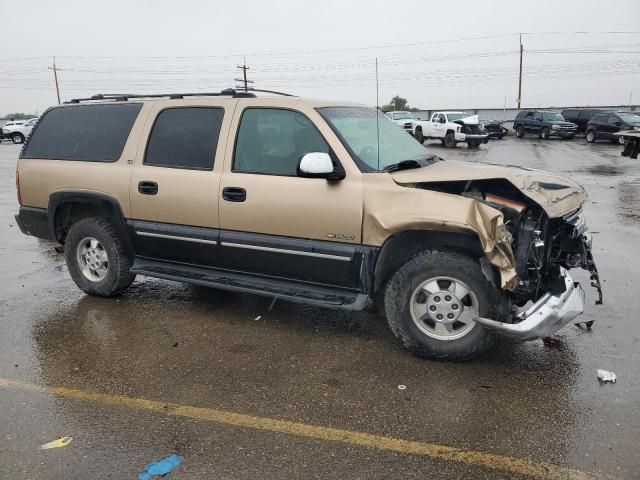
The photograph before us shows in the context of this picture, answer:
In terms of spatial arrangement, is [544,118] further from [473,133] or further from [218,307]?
[218,307]

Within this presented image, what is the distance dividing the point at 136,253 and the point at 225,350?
1.54 meters

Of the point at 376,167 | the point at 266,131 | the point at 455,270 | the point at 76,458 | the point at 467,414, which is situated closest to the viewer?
the point at 76,458

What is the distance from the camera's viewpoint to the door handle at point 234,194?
439 centimetres

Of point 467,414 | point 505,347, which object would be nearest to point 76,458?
point 467,414

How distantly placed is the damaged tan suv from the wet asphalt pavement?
0.37 meters

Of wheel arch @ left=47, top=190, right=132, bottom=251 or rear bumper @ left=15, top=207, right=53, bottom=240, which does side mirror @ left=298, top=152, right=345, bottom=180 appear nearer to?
wheel arch @ left=47, top=190, right=132, bottom=251

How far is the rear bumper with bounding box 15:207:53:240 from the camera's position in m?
5.45

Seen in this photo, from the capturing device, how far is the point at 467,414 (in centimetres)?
328

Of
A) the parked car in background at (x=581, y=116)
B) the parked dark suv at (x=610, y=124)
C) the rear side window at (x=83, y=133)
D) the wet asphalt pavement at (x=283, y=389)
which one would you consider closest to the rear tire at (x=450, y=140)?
the parked dark suv at (x=610, y=124)

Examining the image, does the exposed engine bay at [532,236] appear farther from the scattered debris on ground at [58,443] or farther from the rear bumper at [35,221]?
the rear bumper at [35,221]

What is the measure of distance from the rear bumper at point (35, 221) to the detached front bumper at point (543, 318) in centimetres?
429

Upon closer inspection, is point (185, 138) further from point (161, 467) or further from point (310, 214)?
point (161, 467)

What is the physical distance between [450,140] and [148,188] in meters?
24.2

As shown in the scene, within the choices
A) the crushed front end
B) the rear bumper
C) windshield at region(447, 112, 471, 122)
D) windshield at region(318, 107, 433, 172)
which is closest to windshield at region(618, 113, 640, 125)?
windshield at region(447, 112, 471, 122)
